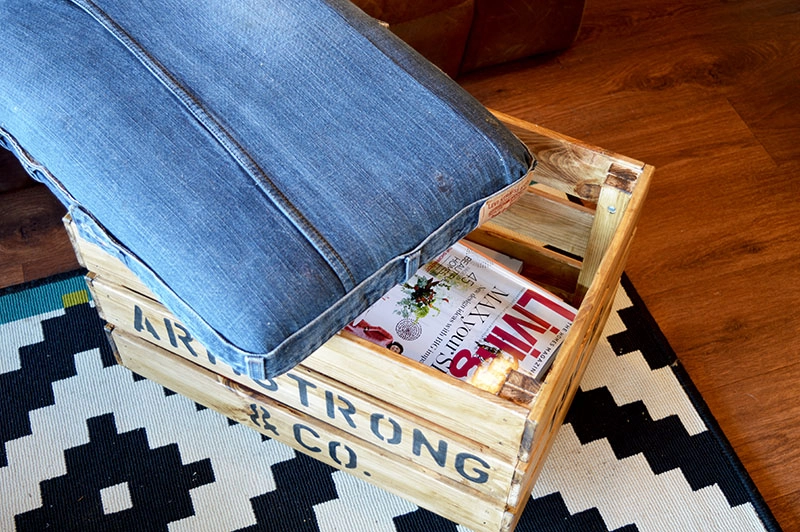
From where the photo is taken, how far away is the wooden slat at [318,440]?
1.02 m

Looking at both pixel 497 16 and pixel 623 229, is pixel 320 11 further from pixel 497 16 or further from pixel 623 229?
pixel 497 16

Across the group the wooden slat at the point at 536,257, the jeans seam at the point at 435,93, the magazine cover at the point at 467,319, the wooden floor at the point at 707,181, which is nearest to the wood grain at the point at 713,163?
the wooden floor at the point at 707,181

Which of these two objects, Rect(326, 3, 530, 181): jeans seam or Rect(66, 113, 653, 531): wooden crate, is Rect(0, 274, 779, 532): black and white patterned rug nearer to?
Rect(66, 113, 653, 531): wooden crate

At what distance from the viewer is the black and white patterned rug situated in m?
1.12

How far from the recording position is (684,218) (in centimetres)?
147

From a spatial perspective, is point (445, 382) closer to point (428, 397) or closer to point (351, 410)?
point (428, 397)

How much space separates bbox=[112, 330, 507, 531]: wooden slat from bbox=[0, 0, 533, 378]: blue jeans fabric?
27 cm

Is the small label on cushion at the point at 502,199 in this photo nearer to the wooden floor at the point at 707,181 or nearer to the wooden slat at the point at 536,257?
the wooden slat at the point at 536,257

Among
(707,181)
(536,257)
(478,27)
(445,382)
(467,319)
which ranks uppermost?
(478,27)

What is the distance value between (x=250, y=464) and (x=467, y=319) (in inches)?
15.5

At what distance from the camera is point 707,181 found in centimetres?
153

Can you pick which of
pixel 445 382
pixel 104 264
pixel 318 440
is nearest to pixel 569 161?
pixel 445 382

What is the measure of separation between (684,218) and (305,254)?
918 mm

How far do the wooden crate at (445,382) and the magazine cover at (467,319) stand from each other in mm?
55
